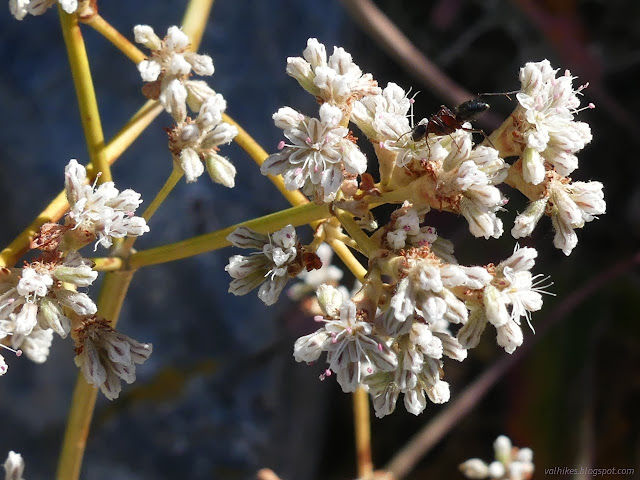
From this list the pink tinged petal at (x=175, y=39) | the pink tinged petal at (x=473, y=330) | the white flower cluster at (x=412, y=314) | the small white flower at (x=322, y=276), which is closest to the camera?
the white flower cluster at (x=412, y=314)

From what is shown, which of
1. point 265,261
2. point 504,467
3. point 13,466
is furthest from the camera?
point 504,467

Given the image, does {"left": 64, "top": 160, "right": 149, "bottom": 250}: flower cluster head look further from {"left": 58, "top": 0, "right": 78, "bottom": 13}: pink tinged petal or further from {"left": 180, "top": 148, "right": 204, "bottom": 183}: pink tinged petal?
{"left": 58, "top": 0, "right": 78, "bottom": 13}: pink tinged petal

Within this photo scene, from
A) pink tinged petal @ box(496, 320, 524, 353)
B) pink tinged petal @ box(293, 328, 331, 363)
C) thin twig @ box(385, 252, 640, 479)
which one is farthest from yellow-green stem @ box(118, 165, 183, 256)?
thin twig @ box(385, 252, 640, 479)

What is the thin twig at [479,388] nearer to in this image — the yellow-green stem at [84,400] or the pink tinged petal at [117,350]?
the yellow-green stem at [84,400]

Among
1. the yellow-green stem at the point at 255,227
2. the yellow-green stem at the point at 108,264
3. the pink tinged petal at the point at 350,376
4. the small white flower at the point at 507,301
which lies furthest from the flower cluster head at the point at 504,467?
the yellow-green stem at the point at 108,264

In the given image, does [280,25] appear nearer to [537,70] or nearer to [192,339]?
[192,339]

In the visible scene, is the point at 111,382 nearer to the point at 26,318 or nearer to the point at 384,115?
the point at 26,318

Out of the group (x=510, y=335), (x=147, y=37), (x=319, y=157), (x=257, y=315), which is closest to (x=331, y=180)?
→ (x=319, y=157)
